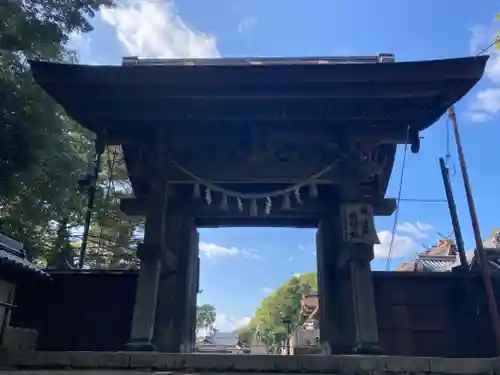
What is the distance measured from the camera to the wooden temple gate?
17.5 ft

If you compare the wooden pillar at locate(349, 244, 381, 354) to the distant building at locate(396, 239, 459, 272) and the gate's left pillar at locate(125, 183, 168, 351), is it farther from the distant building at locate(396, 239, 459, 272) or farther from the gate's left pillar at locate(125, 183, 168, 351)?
the distant building at locate(396, 239, 459, 272)

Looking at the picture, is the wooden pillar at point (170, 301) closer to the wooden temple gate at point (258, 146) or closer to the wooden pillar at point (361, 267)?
the wooden temple gate at point (258, 146)

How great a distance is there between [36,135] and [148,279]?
6121 millimetres

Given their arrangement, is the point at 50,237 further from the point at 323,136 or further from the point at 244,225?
the point at 323,136

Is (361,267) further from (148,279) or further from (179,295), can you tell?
(179,295)

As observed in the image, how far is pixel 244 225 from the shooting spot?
718 centimetres

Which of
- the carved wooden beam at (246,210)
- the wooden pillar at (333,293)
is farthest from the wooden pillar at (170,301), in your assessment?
the wooden pillar at (333,293)

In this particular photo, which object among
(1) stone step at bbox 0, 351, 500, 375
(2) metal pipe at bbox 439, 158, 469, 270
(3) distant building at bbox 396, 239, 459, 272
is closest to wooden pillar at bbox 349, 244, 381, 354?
(1) stone step at bbox 0, 351, 500, 375

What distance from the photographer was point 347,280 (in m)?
6.33

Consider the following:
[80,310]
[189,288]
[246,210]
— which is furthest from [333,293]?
[80,310]

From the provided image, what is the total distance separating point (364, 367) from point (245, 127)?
350 cm

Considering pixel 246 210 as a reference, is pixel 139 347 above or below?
below

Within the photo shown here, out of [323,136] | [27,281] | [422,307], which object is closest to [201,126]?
[323,136]

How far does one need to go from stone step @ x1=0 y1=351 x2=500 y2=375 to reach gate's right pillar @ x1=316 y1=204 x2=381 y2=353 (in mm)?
791
